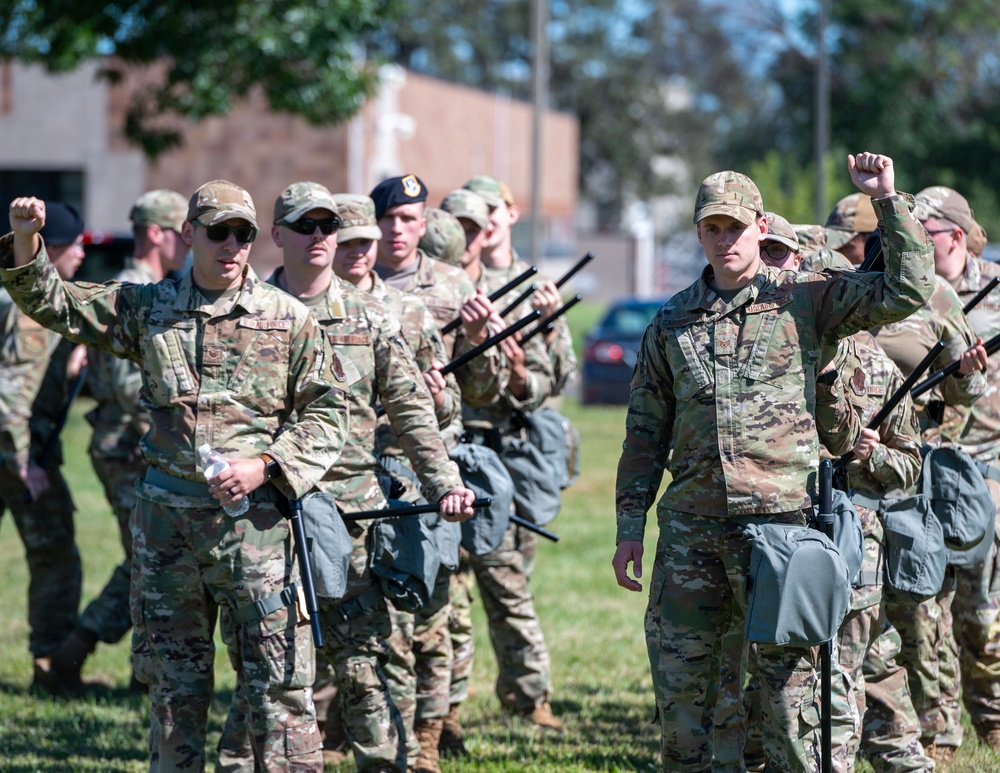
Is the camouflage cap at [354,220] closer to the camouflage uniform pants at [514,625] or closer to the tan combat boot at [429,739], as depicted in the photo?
the camouflage uniform pants at [514,625]

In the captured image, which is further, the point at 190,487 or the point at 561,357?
the point at 561,357

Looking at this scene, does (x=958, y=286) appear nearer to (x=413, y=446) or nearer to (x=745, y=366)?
(x=745, y=366)

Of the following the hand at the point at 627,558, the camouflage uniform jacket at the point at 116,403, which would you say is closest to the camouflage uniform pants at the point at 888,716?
the hand at the point at 627,558

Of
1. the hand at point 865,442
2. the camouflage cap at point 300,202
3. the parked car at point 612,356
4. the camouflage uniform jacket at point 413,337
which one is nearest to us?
the hand at point 865,442

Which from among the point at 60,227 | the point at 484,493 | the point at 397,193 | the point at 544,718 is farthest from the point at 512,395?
the point at 60,227

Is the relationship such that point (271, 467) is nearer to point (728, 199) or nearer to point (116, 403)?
point (728, 199)

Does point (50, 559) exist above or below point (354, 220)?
below

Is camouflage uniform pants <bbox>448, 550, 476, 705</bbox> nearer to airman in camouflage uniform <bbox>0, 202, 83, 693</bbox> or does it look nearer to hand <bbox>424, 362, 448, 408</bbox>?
hand <bbox>424, 362, 448, 408</bbox>

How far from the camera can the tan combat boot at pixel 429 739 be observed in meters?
5.85

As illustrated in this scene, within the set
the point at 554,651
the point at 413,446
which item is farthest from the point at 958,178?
the point at 413,446

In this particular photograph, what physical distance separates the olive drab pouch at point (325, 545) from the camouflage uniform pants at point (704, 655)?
1.07 meters

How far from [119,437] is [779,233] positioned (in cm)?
372

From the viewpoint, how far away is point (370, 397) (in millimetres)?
5406

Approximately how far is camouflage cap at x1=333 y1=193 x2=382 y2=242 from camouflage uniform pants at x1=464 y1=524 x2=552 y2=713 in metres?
1.72
